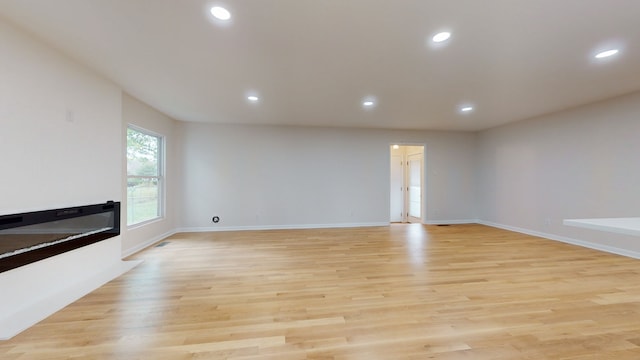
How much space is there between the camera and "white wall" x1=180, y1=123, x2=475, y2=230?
570cm

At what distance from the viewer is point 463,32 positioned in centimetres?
218

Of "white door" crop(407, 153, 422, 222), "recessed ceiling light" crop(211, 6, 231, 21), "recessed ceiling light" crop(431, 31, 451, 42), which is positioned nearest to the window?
"recessed ceiling light" crop(211, 6, 231, 21)

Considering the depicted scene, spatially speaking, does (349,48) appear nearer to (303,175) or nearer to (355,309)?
(355,309)

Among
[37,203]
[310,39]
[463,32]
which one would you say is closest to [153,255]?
[37,203]

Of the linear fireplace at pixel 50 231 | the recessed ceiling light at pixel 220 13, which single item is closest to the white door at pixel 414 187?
the recessed ceiling light at pixel 220 13

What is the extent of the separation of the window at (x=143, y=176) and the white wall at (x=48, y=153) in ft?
2.70

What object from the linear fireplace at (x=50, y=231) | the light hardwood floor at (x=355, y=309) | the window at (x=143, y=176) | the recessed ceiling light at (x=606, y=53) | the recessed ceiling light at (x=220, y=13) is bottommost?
the light hardwood floor at (x=355, y=309)

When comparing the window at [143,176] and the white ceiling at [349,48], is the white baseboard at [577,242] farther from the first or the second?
the window at [143,176]

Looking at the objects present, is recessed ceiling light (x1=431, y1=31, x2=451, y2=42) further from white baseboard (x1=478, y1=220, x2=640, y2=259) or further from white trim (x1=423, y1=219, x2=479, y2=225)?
white trim (x1=423, y1=219, x2=479, y2=225)

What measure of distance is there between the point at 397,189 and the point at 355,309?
21.2 ft

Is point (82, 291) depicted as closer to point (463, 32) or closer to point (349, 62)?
point (349, 62)

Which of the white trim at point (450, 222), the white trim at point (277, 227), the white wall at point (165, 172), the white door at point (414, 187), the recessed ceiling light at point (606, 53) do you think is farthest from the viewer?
the white door at point (414, 187)

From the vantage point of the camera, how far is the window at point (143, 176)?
405 cm

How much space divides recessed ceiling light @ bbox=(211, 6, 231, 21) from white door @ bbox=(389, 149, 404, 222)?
698cm
